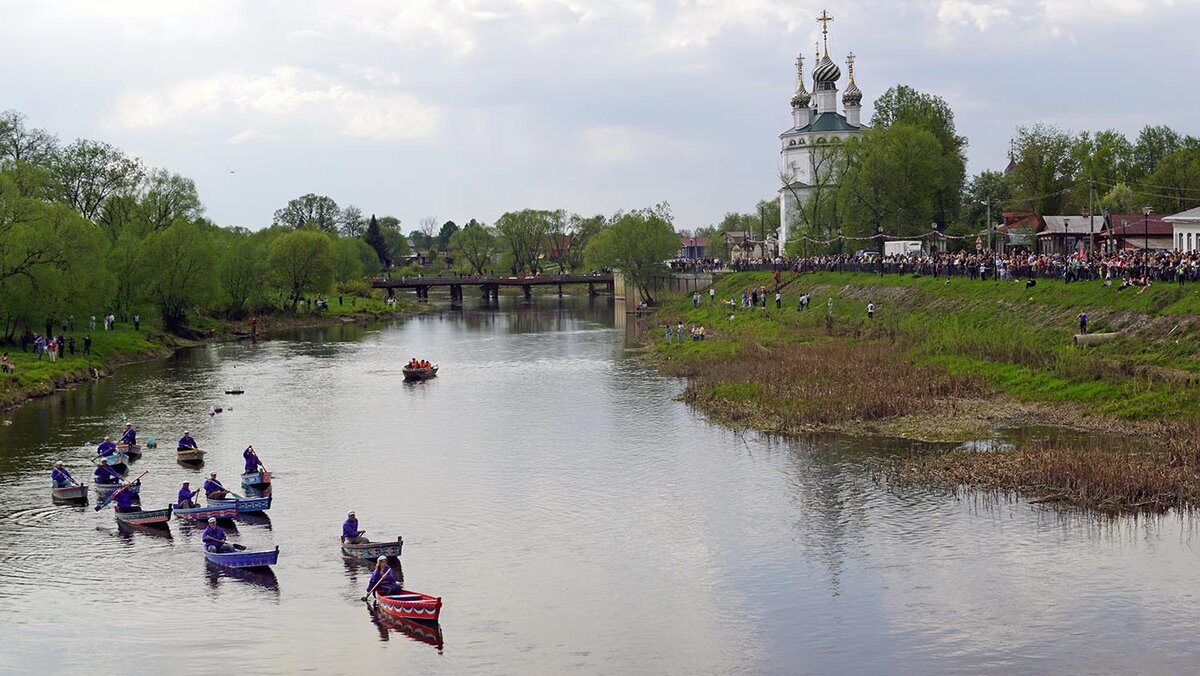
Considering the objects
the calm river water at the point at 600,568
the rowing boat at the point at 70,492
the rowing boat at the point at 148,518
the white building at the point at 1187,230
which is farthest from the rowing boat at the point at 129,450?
the white building at the point at 1187,230

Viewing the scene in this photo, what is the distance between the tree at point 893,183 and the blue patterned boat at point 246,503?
2875 inches

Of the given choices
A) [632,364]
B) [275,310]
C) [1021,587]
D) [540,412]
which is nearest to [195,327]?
[275,310]

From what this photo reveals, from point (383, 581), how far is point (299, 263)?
316 ft

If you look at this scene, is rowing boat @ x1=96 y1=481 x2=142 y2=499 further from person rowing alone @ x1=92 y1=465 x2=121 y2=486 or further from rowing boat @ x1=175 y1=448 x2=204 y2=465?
rowing boat @ x1=175 y1=448 x2=204 y2=465

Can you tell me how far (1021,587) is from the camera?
29203 millimetres

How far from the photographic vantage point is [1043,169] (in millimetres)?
116750

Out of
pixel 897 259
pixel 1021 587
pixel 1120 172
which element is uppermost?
pixel 1120 172

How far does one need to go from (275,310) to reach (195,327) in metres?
16.3

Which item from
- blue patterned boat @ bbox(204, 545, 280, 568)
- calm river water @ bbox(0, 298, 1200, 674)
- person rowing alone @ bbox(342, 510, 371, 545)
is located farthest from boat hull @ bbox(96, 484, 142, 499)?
person rowing alone @ bbox(342, 510, 371, 545)

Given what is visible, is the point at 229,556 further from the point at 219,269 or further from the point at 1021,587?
the point at 219,269

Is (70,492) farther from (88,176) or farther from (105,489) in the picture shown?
(88,176)

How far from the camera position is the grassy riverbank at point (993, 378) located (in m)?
38.2

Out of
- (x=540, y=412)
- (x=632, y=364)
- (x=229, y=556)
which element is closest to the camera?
(x=229, y=556)

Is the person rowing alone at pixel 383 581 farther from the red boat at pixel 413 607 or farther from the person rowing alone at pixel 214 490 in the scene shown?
the person rowing alone at pixel 214 490
